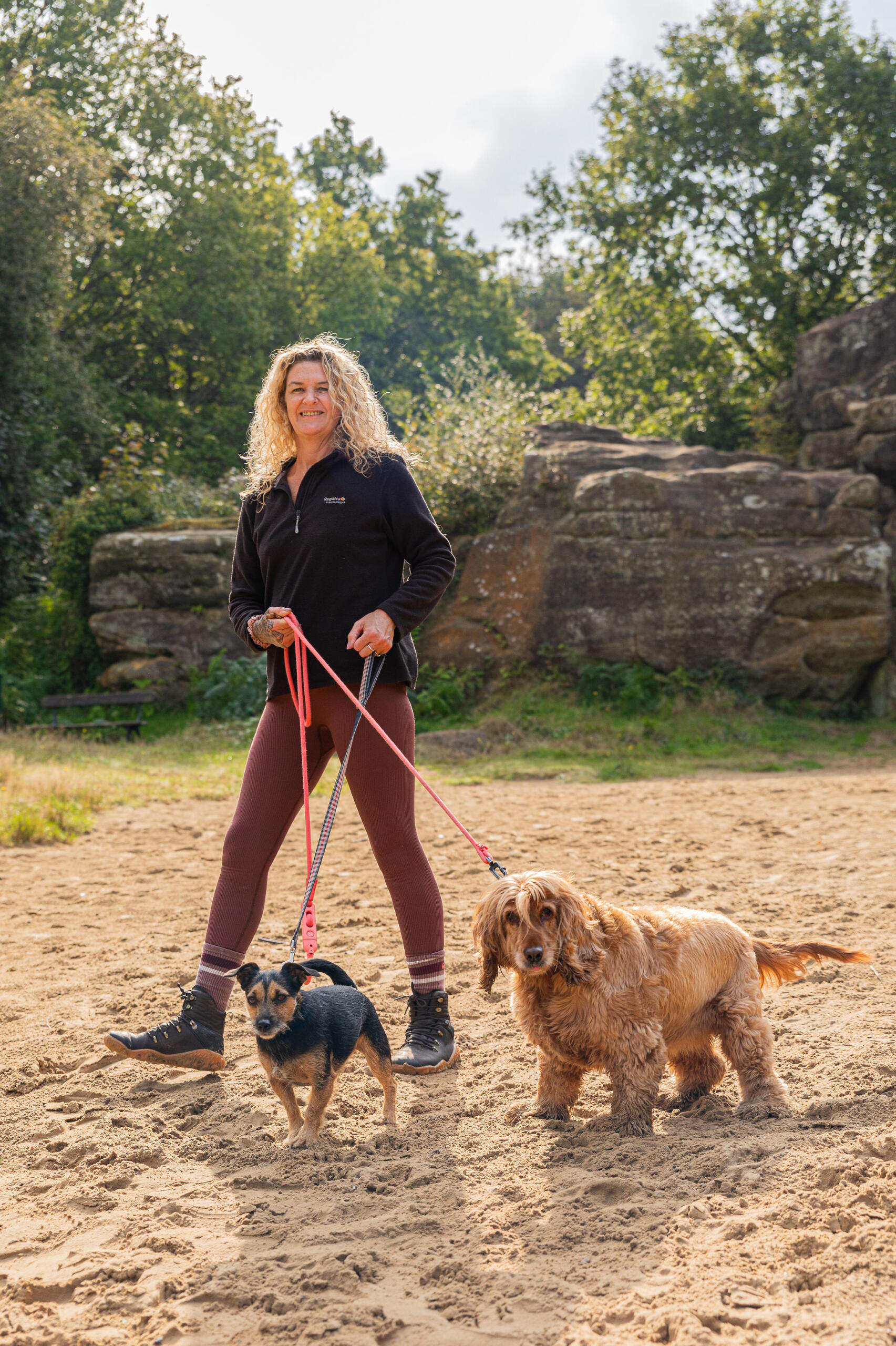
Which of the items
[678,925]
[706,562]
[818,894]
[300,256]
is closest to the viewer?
[678,925]

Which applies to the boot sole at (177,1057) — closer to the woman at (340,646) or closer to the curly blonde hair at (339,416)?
the woman at (340,646)

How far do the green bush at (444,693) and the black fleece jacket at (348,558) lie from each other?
973 centimetres

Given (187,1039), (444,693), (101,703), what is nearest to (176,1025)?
(187,1039)

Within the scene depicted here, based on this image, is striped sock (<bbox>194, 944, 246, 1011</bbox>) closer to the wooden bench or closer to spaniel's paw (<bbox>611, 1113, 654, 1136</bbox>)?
spaniel's paw (<bbox>611, 1113, 654, 1136</bbox>)

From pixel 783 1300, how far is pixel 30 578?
59.2 ft

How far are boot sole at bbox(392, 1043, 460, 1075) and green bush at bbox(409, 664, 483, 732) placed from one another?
978 cm

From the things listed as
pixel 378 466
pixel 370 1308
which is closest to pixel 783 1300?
pixel 370 1308

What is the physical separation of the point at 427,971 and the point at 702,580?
10701 mm

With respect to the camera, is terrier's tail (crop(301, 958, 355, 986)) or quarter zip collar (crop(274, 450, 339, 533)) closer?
terrier's tail (crop(301, 958, 355, 986))

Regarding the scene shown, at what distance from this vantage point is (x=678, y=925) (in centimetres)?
346

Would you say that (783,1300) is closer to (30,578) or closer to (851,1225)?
(851,1225)

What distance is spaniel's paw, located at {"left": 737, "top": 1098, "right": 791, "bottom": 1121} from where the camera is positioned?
127 inches

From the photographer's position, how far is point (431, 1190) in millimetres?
2910

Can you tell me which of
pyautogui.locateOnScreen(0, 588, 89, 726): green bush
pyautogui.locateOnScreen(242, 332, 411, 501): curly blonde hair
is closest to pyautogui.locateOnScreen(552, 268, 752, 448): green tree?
pyautogui.locateOnScreen(0, 588, 89, 726): green bush
